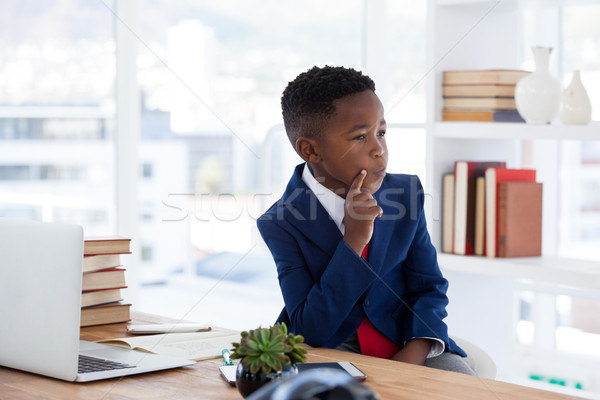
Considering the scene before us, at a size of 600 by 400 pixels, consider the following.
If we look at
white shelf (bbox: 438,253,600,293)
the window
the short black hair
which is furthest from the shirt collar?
the window

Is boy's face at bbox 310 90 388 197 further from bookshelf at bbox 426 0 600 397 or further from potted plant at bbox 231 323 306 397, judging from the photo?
bookshelf at bbox 426 0 600 397

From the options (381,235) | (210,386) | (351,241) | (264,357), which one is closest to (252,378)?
(264,357)

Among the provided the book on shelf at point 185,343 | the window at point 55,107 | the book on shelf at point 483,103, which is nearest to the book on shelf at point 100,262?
the book on shelf at point 185,343

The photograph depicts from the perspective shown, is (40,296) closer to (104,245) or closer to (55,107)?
(104,245)

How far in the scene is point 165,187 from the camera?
4461 mm

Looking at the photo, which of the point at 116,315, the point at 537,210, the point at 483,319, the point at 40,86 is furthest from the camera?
the point at 40,86

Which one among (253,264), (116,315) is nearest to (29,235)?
(116,315)

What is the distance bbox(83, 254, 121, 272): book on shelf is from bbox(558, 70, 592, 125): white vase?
1.37 m

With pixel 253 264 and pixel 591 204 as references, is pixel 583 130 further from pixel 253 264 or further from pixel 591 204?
pixel 253 264

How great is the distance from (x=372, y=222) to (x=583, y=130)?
3.26 ft

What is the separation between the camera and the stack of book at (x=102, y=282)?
1.48 meters

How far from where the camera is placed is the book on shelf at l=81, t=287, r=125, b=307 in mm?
1475

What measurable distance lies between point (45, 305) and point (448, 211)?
5.02ft

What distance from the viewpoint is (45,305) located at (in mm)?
1099
